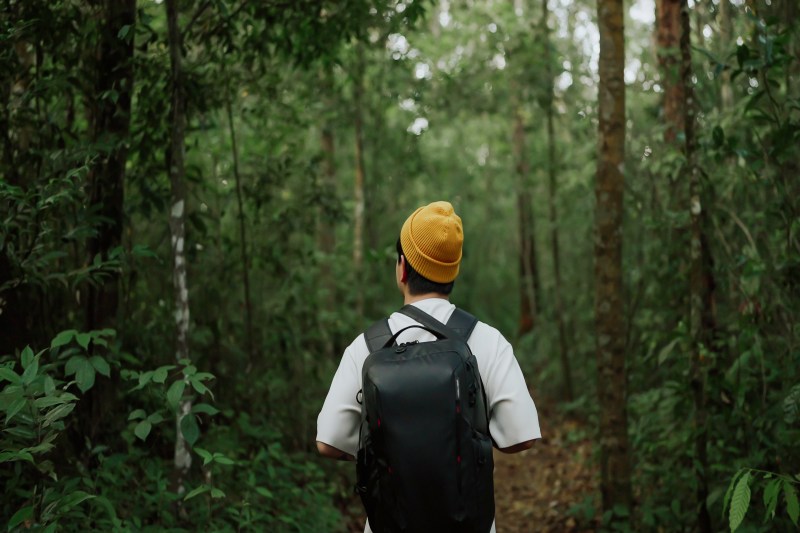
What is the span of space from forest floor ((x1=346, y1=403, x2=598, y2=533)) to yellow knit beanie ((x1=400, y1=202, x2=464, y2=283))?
4.38m

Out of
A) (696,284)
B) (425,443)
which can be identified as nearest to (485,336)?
(425,443)

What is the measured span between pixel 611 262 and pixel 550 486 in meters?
3.68

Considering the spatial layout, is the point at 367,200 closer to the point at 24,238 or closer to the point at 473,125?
the point at 24,238

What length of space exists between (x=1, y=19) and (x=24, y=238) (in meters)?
1.35

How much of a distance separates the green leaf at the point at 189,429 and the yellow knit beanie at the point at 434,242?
1.67 m

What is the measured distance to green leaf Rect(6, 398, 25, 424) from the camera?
133 inches

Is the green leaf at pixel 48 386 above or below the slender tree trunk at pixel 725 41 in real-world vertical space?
below

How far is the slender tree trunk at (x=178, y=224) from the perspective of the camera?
16.3 feet

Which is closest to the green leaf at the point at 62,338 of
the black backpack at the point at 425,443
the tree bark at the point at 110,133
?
the tree bark at the point at 110,133

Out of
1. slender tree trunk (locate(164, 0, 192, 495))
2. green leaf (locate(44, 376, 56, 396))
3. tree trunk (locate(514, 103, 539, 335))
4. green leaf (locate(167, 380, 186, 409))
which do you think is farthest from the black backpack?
tree trunk (locate(514, 103, 539, 335))

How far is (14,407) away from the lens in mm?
3416

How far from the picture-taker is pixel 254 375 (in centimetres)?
751

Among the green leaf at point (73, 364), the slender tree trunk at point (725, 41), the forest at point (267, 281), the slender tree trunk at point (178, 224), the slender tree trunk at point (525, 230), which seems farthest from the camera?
the slender tree trunk at point (525, 230)

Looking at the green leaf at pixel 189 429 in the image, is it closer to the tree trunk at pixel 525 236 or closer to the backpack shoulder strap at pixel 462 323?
the backpack shoulder strap at pixel 462 323
